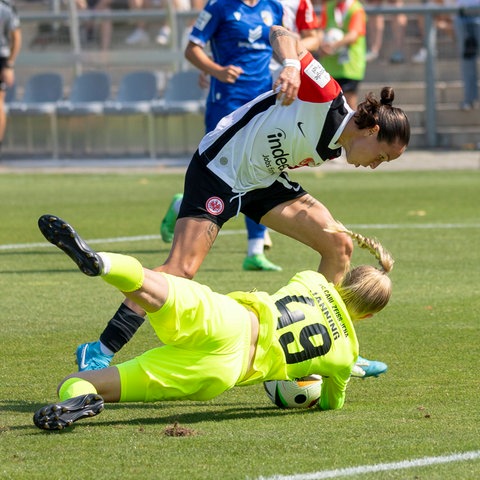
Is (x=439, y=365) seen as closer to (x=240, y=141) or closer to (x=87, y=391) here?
(x=240, y=141)

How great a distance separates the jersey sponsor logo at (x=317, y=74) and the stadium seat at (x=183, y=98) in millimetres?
15450

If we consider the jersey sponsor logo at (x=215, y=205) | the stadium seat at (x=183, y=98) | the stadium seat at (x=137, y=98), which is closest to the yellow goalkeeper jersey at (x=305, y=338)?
the jersey sponsor logo at (x=215, y=205)

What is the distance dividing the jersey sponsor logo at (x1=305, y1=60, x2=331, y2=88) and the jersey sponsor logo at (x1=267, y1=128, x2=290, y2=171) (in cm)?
32

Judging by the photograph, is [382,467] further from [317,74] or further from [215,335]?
[317,74]

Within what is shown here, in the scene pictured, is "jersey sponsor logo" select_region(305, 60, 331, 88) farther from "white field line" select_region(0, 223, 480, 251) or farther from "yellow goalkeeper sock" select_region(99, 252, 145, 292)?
"white field line" select_region(0, 223, 480, 251)

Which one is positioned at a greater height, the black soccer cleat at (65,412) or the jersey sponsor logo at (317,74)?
the jersey sponsor logo at (317,74)

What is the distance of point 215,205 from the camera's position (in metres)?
7.08

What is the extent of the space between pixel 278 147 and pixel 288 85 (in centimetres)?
Result: 40

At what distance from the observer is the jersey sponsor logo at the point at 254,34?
35.4ft

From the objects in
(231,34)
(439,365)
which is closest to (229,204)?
(439,365)

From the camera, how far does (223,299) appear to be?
599 centimetres

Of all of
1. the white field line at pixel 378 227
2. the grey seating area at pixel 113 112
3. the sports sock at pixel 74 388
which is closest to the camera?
the sports sock at pixel 74 388

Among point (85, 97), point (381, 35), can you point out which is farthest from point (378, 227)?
point (85, 97)

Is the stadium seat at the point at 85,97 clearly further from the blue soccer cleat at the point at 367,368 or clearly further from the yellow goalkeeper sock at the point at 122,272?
the yellow goalkeeper sock at the point at 122,272
